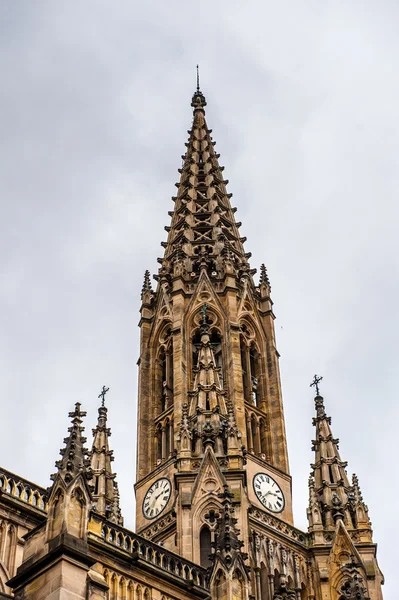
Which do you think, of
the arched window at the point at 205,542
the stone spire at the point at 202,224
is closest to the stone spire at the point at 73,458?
the arched window at the point at 205,542

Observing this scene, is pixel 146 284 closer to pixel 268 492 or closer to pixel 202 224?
pixel 202 224

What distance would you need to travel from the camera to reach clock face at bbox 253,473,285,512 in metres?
41.8

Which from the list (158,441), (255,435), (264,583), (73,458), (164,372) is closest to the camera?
(73,458)

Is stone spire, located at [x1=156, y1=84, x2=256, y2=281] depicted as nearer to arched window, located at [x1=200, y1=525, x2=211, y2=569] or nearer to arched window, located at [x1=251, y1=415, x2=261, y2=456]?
arched window, located at [x1=251, y1=415, x2=261, y2=456]

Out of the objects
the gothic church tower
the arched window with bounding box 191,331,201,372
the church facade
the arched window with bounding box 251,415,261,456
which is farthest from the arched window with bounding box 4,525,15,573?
the arched window with bounding box 191,331,201,372

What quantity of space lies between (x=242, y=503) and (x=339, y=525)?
5475 mm

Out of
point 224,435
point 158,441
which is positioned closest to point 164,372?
point 158,441

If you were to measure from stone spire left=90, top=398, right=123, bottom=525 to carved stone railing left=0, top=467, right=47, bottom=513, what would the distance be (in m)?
15.8

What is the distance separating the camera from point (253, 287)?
51.0m

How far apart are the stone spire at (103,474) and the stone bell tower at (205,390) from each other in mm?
1056

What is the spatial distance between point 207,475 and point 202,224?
18709 mm

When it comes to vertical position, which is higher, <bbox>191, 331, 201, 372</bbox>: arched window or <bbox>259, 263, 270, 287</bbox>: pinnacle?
<bbox>259, 263, 270, 287</bbox>: pinnacle

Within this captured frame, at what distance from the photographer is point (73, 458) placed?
76.2 feet

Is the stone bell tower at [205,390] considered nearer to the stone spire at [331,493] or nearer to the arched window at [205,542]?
the arched window at [205,542]
